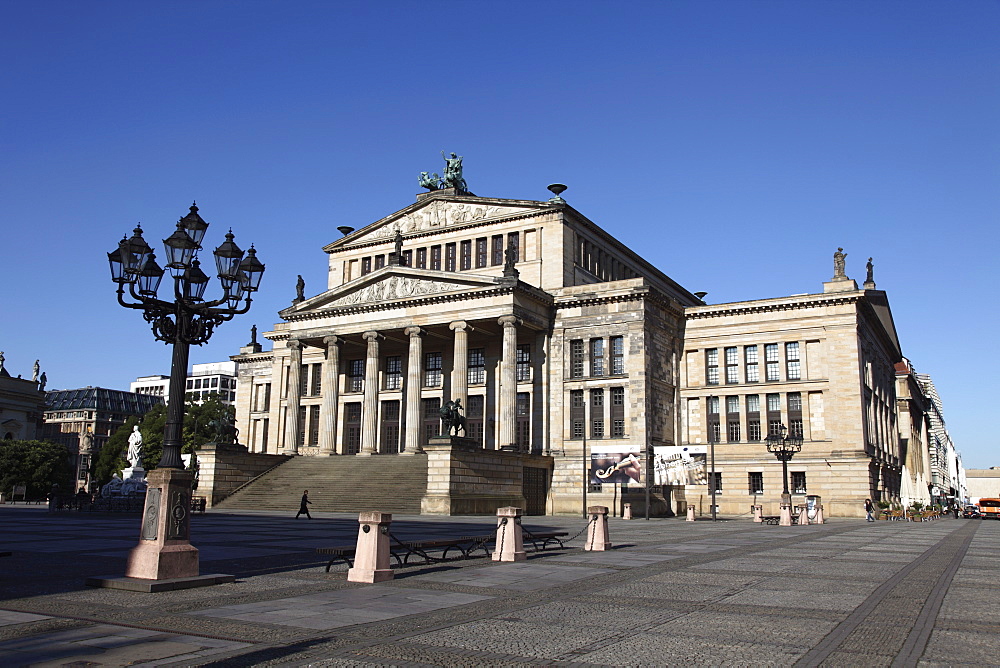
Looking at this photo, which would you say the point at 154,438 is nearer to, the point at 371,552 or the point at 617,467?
the point at 617,467

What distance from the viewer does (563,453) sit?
58.5 meters

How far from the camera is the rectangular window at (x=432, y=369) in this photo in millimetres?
64688

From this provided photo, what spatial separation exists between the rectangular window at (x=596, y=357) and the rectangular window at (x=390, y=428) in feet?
53.4

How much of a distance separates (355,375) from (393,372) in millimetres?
3718

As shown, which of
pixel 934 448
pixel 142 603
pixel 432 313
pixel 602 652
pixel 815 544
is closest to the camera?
pixel 602 652

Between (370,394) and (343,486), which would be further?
(370,394)

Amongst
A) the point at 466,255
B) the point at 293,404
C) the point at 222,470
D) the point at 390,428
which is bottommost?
the point at 222,470

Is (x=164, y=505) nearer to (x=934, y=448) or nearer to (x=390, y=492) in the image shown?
(x=390, y=492)

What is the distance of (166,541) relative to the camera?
13906 mm

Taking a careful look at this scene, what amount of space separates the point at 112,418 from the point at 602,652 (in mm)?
163863

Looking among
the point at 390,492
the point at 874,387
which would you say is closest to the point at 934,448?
the point at 874,387

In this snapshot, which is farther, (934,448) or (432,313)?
(934,448)

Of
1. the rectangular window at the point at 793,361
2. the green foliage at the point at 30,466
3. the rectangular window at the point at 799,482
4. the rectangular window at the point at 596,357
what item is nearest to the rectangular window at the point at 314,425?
the rectangular window at the point at 596,357

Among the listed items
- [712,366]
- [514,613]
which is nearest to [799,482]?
[712,366]
